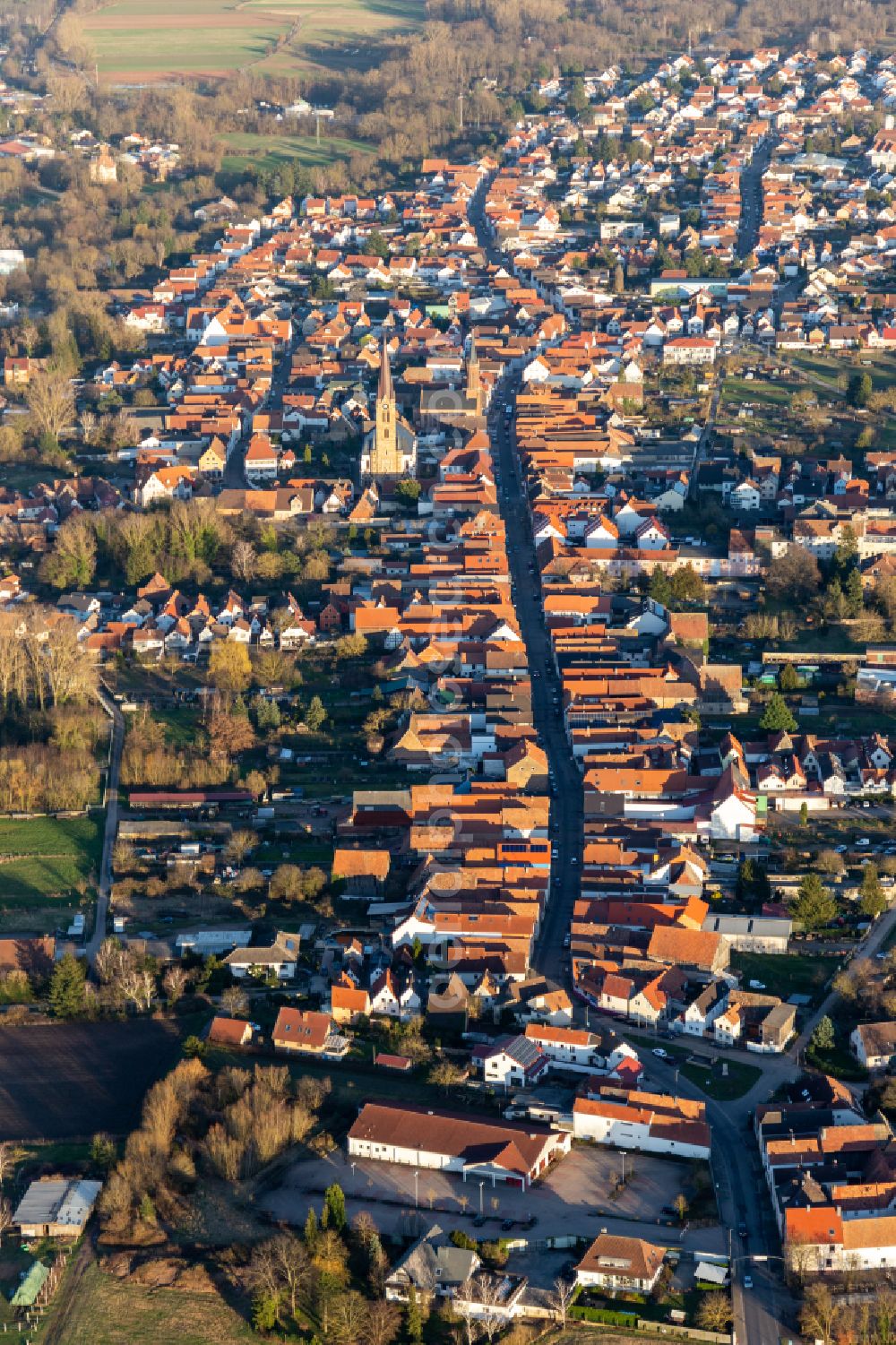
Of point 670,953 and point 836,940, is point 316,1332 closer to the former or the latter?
point 670,953

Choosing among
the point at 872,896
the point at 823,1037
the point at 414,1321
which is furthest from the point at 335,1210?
the point at 872,896

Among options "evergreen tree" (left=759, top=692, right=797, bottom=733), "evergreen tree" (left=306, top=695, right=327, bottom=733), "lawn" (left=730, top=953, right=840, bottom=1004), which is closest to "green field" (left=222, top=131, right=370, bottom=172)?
"evergreen tree" (left=306, top=695, right=327, bottom=733)

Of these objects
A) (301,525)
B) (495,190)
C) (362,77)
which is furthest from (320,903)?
(362,77)

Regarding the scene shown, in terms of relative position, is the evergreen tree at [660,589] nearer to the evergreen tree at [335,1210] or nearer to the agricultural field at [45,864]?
the agricultural field at [45,864]

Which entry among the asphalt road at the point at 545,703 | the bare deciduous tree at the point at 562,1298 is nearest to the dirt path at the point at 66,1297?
the bare deciduous tree at the point at 562,1298

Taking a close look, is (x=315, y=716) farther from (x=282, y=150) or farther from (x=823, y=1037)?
(x=282, y=150)

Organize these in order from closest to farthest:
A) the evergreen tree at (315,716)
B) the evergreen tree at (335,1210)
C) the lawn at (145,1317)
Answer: the lawn at (145,1317), the evergreen tree at (335,1210), the evergreen tree at (315,716)
